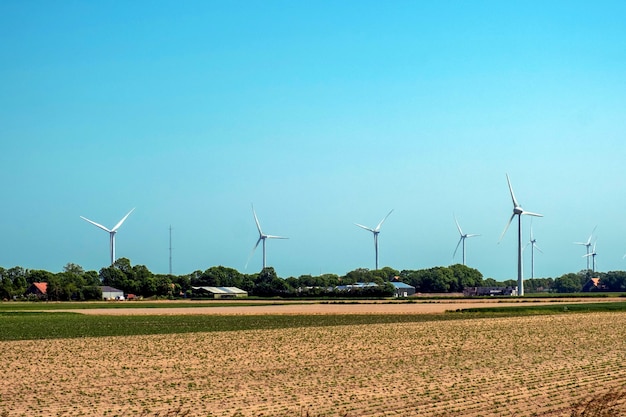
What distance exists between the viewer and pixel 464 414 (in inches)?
956

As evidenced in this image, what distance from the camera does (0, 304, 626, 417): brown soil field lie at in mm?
25422

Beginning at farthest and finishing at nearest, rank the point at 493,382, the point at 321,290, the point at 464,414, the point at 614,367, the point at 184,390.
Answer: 1. the point at 321,290
2. the point at 614,367
3. the point at 493,382
4. the point at 184,390
5. the point at 464,414

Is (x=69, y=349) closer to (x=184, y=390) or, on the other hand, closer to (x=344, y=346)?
(x=344, y=346)

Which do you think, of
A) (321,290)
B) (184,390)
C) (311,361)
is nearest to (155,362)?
(311,361)

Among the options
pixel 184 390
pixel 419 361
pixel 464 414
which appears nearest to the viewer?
pixel 464 414

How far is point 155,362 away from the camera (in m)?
37.7

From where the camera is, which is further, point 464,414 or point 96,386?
point 96,386

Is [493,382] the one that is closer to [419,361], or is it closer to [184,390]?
[419,361]

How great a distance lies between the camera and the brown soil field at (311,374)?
2542cm

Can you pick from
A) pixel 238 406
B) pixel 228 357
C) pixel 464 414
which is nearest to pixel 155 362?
pixel 228 357

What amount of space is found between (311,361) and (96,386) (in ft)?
36.1

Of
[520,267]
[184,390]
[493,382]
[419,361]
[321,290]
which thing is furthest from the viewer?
[321,290]

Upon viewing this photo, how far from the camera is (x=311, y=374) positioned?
3309cm

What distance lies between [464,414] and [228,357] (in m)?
17.6
